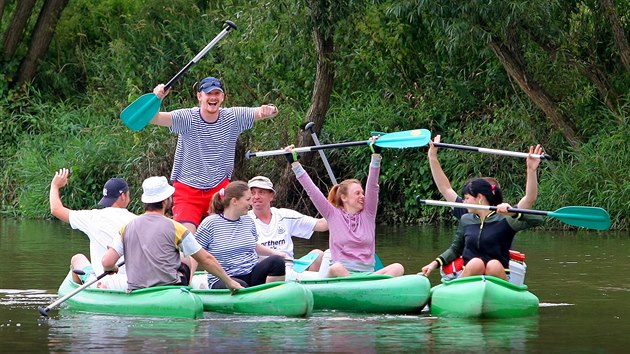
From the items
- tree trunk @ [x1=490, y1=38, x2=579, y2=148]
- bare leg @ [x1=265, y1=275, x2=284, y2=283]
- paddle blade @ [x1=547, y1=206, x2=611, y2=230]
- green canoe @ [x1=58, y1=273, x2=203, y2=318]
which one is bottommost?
green canoe @ [x1=58, y1=273, x2=203, y2=318]

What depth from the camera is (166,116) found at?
425 inches

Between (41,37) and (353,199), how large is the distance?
57.8 ft

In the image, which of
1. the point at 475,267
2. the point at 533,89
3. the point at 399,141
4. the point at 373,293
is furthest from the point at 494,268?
the point at 533,89

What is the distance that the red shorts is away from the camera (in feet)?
34.6

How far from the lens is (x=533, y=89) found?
18984mm

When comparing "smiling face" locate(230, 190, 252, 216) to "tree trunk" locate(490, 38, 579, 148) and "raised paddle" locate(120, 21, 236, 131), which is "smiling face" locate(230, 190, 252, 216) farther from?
"tree trunk" locate(490, 38, 579, 148)

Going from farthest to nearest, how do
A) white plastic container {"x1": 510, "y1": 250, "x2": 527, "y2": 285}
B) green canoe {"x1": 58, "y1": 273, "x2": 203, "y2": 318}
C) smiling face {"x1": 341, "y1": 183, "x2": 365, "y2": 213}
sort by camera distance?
1. smiling face {"x1": 341, "y1": 183, "x2": 365, "y2": 213}
2. white plastic container {"x1": 510, "y1": 250, "x2": 527, "y2": 285}
3. green canoe {"x1": 58, "y1": 273, "x2": 203, "y2": 318}

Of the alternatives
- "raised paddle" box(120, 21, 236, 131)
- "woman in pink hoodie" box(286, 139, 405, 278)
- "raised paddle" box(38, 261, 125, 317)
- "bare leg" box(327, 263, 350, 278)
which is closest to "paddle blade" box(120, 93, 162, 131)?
"raised paddle" box(120, 21, 236, 131)

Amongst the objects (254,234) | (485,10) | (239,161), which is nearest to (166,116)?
(254,234)

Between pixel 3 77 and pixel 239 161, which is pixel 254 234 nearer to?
pixel 239 161

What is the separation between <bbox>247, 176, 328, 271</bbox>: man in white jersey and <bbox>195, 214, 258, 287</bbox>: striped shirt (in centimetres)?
70

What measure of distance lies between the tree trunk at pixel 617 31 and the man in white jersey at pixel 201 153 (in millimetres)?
8953

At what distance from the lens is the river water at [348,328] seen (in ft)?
26.5

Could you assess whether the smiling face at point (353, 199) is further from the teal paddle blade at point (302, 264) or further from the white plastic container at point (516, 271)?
the white plastic container at point (516, 271)
